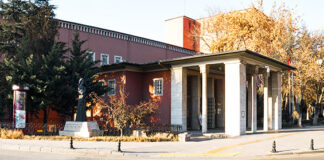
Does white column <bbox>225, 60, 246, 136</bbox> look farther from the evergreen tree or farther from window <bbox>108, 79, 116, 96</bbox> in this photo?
window <bbox>108, 79, 116, 96</bbox>

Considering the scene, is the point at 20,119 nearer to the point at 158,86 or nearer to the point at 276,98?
the point at 158,86

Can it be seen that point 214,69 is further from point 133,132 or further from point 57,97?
point 57,97

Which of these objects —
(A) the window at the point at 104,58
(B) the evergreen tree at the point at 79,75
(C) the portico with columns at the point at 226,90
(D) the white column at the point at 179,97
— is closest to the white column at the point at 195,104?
(C) the portico with columns at the point at 226,90

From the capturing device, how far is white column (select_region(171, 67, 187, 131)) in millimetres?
24844

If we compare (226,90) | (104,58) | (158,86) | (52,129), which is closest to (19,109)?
(52,129)

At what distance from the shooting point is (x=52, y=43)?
80.9ft

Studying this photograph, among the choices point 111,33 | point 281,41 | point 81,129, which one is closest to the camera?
point 81,129

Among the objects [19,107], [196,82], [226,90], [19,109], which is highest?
[196,82]

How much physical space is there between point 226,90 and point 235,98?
0.96 meters

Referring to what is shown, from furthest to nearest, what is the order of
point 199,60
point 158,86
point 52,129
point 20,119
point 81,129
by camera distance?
point 158,86, point 199,60, point 52,129, point 20,119, point 81,129

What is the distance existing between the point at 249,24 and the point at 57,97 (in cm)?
2262

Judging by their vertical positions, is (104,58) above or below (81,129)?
above

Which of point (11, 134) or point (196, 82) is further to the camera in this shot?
point (196, 82)

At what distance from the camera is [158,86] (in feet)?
88.6
